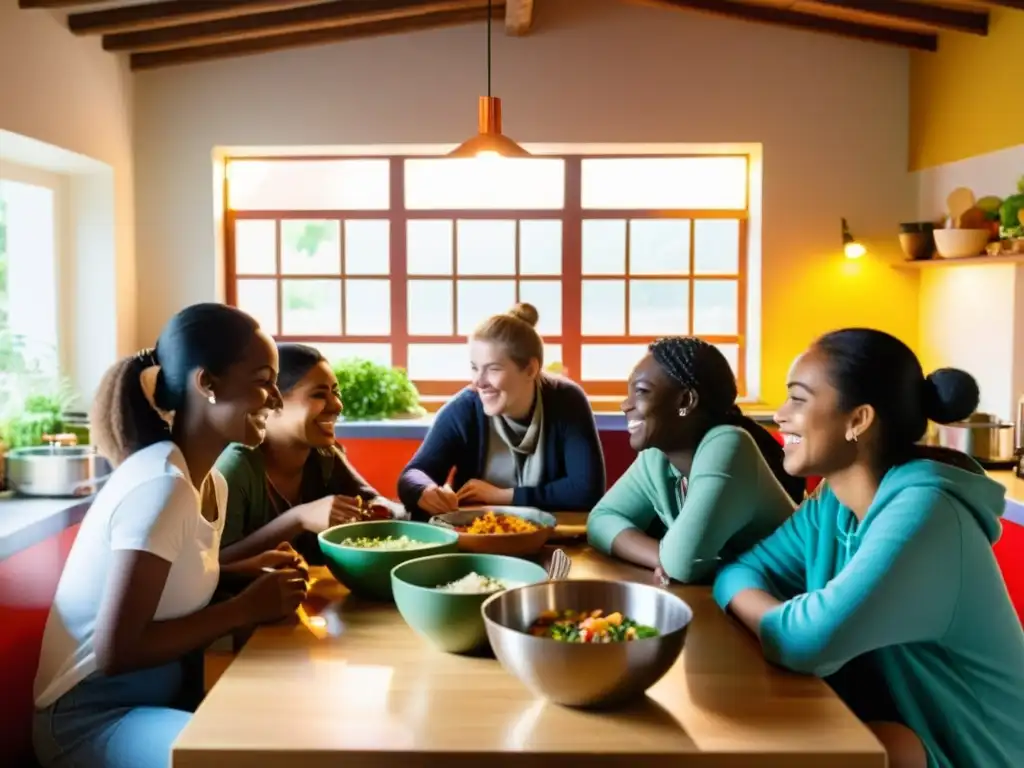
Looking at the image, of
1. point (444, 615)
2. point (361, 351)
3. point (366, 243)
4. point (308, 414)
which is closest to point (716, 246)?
point (366, 243)

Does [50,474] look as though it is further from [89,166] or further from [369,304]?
[369,304]

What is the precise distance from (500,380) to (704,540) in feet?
3.58

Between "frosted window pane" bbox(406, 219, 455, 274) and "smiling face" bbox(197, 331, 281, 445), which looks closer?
"smiling face" bbox(197, 331, 281, 445)

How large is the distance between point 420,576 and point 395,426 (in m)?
2.87

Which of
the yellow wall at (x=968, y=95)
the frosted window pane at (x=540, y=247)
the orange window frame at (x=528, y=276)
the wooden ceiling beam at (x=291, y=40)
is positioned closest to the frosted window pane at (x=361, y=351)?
the orange window frame at (x=528, y=276)

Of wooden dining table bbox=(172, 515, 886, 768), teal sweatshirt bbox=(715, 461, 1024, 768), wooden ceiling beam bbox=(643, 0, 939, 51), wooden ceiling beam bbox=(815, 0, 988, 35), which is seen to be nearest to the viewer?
wooden dining table bbox=(172, 515, 886, 768)

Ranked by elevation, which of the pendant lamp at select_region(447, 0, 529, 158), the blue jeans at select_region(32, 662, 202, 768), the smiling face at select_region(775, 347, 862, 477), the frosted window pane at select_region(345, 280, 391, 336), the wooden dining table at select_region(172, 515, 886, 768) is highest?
the pendant lamp at select_region(447, 0, 529, 158)

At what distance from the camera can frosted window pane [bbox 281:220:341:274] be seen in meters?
5.59

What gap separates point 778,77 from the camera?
5.12m

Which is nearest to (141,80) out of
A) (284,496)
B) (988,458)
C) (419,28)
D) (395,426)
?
(419,28)

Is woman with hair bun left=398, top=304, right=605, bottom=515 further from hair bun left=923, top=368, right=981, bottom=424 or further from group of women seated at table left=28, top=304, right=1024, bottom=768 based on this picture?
hair bun left=923, top=368, right=981, bottom=424

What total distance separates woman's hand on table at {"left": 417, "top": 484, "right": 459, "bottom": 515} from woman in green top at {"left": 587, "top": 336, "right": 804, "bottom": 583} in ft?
1.31

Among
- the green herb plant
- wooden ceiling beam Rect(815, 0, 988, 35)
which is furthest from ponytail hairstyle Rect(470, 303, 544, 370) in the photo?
wooden ceiling beam Rect(815, 0, 988, 35)

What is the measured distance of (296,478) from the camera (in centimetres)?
→ 244
